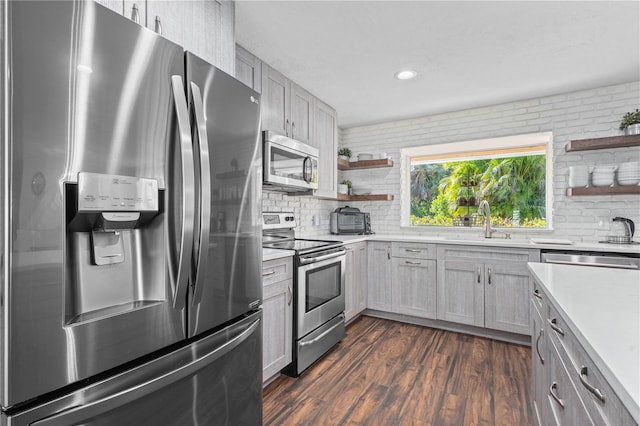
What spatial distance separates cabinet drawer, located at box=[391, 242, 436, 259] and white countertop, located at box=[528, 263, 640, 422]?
5.64ft

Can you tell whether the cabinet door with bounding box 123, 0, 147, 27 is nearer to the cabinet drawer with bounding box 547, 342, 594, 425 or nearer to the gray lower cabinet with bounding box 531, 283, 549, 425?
the cabinet drawer with bounding box 547, 342, 594, 425

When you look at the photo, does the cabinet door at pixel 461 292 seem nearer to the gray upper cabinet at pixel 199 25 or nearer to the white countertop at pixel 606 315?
the white countertop at pixel 606 315

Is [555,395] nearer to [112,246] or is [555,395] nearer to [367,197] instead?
[112,246]

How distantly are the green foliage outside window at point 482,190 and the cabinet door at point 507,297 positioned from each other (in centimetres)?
92

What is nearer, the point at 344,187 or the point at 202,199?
the point at 202,199

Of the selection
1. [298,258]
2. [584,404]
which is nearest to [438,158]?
[298,258]

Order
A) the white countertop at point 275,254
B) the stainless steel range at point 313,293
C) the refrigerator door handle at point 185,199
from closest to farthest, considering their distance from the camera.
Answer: the refrigerator door handle at point 185,199, the white countertop at point 275,254, the stainless steel range at point 313,293

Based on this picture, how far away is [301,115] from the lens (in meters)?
3.07

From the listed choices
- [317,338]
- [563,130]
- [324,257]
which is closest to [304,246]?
[324,257]

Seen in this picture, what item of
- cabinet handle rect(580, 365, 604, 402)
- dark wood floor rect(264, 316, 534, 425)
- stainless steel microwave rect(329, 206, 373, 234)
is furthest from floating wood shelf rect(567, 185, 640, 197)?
cabinet handle rect(580, 365, 604, 402)

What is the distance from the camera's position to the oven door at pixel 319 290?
232cm

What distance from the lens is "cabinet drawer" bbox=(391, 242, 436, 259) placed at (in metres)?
3.32

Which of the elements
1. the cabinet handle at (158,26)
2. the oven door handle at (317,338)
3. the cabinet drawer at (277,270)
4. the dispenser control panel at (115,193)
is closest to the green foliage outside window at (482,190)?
the oven door handle at (317,338)

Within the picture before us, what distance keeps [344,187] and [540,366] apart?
294cm
